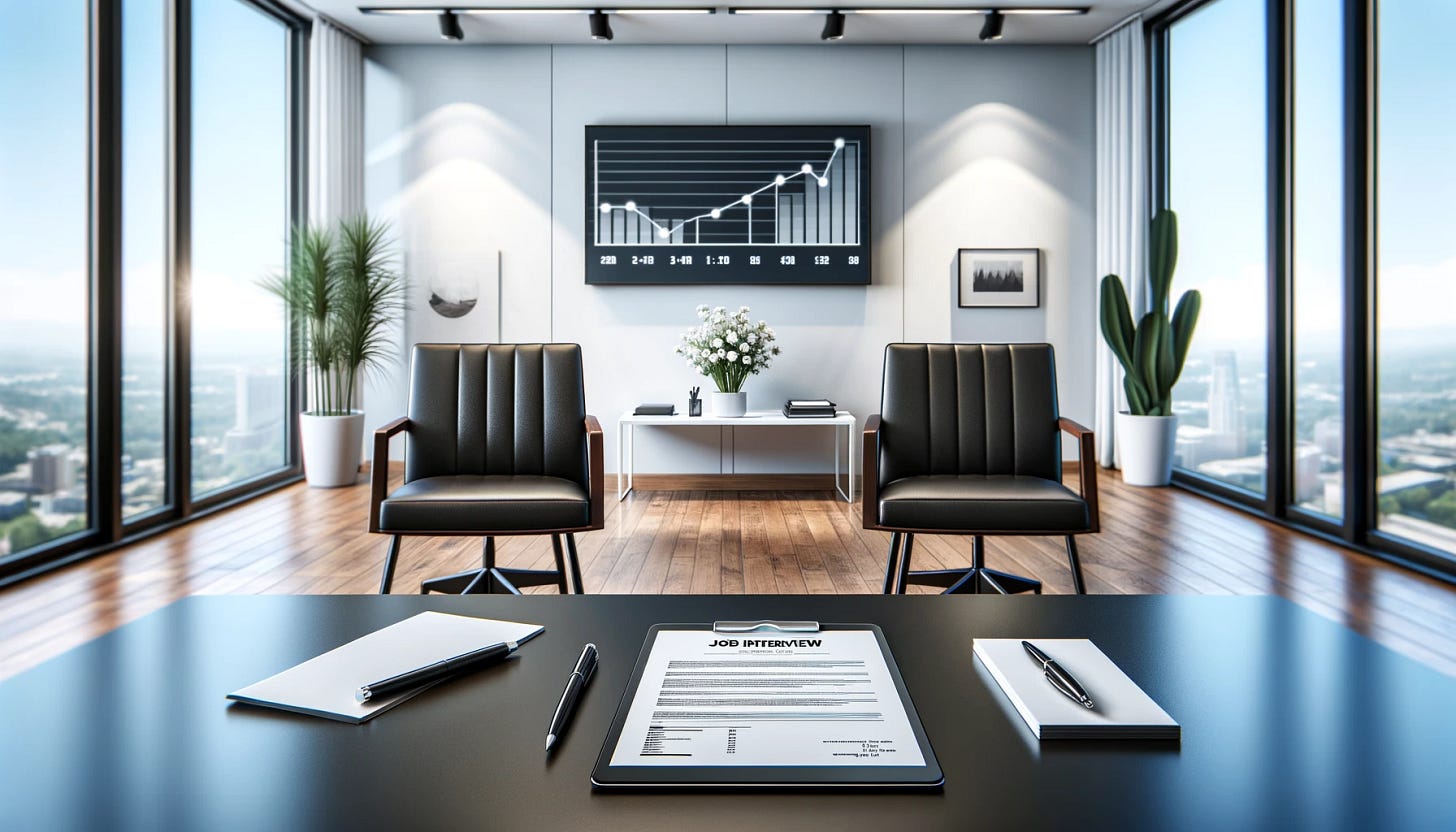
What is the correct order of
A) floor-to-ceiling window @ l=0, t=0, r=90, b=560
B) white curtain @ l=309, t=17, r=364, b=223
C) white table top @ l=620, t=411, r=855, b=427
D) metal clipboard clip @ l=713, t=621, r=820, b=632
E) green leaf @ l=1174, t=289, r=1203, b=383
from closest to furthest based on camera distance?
1. metal clipboard clip @ l=713, t=621, r=820, b=632
2. floor-to-ceiling window @ l=0, t=0, r=90, b=560
3. green leaf @ l=1174, t=289, r=1203, b=383
4. white table top @ l=620, t=411, r=855, b=427
5. white curtain @ l=309, t=17, r=364, b=223

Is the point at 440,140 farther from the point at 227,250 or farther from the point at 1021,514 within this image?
the point at 1021,514

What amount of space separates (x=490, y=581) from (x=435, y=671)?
Result: 1.78m

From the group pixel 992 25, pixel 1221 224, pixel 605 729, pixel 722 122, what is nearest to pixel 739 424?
pixel 722 122

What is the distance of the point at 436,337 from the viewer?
4.95 m

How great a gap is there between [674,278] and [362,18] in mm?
2031

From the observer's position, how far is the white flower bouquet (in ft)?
14.3

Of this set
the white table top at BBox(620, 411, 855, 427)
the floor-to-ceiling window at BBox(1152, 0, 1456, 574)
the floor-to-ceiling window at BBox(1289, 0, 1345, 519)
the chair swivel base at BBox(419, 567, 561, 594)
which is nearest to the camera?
the chair swivel base at BBox(419, 567, 561, 594)

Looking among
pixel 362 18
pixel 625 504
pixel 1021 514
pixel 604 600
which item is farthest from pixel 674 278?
pixel 604 600

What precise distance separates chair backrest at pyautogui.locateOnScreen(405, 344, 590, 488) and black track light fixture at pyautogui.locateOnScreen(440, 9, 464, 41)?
8.70 ft

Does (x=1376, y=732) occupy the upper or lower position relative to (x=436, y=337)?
lower

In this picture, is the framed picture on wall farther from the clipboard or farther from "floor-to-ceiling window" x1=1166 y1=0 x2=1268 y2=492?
the clipboard

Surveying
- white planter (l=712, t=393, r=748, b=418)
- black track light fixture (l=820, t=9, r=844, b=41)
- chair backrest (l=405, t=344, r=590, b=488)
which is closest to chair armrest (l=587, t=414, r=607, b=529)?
chair backrest (l=405, t=344, r=590, b=488)

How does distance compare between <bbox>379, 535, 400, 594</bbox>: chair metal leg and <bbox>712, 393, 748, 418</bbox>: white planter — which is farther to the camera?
<bbox>712, 393, 748, 418</bbox>: white planter

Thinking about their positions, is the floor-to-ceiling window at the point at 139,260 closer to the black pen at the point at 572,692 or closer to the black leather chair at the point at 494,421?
the black leather chair at the point at 494,421
